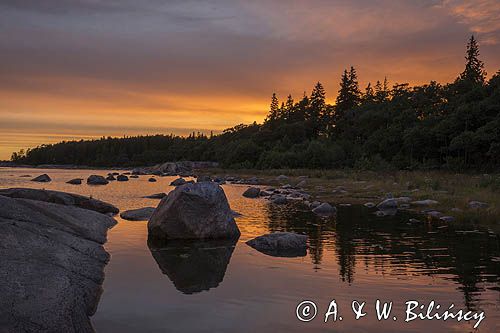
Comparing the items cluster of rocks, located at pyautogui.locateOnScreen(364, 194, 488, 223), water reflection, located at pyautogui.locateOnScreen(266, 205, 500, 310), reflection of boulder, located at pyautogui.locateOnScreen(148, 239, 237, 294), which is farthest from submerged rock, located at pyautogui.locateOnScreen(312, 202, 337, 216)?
reflection of boulder, located at pyautogui.locateOnScreen(148, 239, 237, 294)

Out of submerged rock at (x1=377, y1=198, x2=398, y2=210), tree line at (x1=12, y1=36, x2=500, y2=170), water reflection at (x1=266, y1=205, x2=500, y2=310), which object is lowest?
water reflection at (x1=266, y1=205, x2=500, y2=310)

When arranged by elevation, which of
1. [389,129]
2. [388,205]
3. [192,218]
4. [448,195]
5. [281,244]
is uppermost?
[389,129]

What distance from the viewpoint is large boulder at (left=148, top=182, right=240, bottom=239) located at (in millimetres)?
17188

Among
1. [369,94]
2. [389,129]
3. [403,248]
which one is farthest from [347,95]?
[403,248]

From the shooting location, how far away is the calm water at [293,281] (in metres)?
8.51

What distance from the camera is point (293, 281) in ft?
37.2

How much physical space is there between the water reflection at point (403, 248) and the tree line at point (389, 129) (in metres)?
39.2

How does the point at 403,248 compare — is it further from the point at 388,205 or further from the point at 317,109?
the point at 317,109

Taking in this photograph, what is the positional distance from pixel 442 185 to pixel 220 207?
2612 centimetres

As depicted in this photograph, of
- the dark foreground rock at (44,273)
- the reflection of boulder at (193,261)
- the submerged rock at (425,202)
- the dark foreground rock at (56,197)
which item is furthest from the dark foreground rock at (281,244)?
the submerged rock at (425,202)

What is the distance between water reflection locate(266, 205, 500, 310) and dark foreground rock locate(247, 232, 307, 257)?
43 centimetres

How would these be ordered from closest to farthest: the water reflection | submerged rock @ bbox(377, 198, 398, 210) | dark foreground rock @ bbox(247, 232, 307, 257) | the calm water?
the calm water → the water reflection → dark foreground rock @ bbox(247, 232, 307, 257) → submerged rock @ bbox(377, 198, 398, 210)

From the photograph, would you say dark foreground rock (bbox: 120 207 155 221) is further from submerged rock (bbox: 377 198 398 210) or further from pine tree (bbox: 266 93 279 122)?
pine tree (bbox: 266 93 279 122)

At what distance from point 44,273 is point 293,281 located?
557cm
